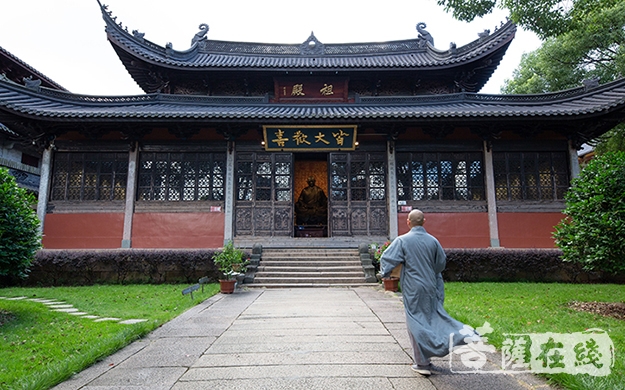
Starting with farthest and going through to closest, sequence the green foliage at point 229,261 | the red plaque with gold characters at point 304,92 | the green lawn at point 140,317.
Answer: the red plaque with gold characters at point 304,92 → the green foliage at point 229,261 → the green lawn at point 140,317

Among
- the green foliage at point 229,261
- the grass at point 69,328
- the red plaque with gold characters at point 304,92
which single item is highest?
the red plaque with gold characters at point 304,92

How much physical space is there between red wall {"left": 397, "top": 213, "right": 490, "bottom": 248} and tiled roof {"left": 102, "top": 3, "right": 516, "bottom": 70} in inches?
201

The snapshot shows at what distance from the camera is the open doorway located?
13.6 metres

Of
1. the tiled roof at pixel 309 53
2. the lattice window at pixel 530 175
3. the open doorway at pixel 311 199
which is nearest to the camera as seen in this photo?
the lattice window at pixel 530 175

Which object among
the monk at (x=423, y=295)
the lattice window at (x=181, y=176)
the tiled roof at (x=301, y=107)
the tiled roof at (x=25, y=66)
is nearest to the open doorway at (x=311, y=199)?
→ the lattice window at (x=181, y=176)

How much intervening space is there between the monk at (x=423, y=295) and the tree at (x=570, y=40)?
509 centimetres

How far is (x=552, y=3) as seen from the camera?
6.49 meters

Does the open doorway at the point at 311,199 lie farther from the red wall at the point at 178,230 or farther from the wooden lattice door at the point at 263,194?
the red wall at the point at 178,230

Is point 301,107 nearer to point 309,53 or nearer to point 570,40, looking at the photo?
point 309,53

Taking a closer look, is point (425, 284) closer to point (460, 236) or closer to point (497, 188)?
point (460, 236)

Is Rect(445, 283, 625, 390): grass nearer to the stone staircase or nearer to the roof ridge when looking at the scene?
the stone staircase

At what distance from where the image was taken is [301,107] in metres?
12.6

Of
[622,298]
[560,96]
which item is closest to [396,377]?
[622,298]

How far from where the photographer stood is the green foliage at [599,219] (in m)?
5.55
